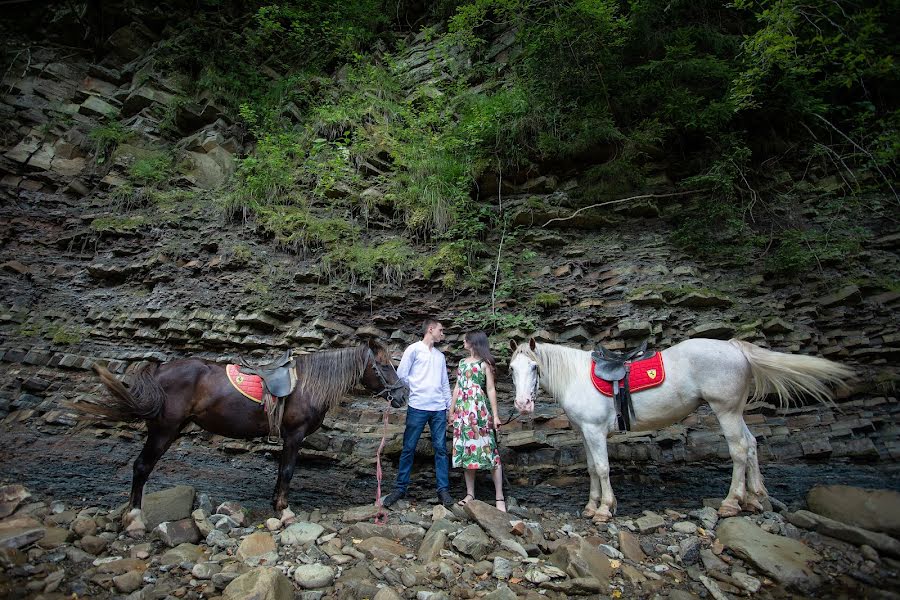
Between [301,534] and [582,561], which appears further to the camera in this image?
[301,534]

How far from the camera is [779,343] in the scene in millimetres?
5059

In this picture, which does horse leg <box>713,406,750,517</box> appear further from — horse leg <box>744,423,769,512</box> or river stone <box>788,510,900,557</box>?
river stone <box>788,510,900,557</box>

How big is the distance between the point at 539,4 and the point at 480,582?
9.04 metres

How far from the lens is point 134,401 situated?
395 cm

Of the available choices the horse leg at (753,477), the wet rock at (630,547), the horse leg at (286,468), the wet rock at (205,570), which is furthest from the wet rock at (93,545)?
the horse leg at (753,477)

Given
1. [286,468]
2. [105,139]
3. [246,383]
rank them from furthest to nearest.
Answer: [105,139] → [246,383] → [286,468]

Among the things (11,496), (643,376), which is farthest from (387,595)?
(11,496)

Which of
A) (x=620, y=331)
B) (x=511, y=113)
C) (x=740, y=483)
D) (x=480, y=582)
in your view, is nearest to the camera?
(x=480, y=582)

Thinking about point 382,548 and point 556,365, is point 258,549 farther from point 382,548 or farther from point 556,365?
point 556,365

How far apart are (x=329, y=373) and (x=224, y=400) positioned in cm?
108

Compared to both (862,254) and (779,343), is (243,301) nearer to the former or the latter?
(779,343)

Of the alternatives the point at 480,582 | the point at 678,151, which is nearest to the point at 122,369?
the point at 480,582

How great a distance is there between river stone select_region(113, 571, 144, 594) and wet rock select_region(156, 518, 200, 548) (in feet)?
1.76

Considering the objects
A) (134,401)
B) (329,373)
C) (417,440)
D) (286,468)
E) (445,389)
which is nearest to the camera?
(134,401)
